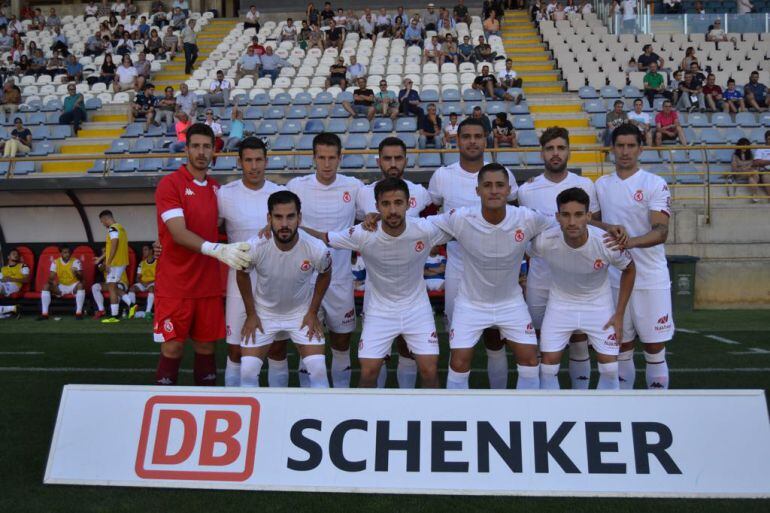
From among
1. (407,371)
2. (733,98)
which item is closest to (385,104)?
(733,98)

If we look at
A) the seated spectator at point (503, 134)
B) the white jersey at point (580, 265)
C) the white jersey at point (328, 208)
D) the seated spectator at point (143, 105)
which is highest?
the seated spectator at point (143, 105)

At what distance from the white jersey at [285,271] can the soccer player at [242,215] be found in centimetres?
29

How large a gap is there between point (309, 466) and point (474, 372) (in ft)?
11.8

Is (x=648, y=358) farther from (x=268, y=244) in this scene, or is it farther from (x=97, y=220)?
(x=97, y=220)

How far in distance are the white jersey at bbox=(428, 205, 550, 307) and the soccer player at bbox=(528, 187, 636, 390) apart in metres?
0.13

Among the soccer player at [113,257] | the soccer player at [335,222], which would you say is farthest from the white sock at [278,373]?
the soccer player at [113,257]

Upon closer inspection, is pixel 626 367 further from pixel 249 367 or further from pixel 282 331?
pixel 249 367

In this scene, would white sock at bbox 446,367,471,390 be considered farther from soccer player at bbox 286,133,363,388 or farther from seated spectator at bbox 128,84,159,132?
seated spectator at bbox 128,84,159,132

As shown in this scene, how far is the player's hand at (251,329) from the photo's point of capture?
17.4 feet

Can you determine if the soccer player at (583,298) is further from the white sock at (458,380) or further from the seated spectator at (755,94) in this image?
the seated spectator at (755,94)

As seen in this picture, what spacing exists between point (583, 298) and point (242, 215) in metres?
2.35

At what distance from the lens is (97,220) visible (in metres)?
13.6

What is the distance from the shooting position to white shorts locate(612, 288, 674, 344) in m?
5.65

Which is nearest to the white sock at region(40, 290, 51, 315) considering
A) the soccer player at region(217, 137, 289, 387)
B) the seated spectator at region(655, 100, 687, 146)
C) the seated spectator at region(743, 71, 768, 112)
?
the soccer player at region(217, 137, 289, 387)
